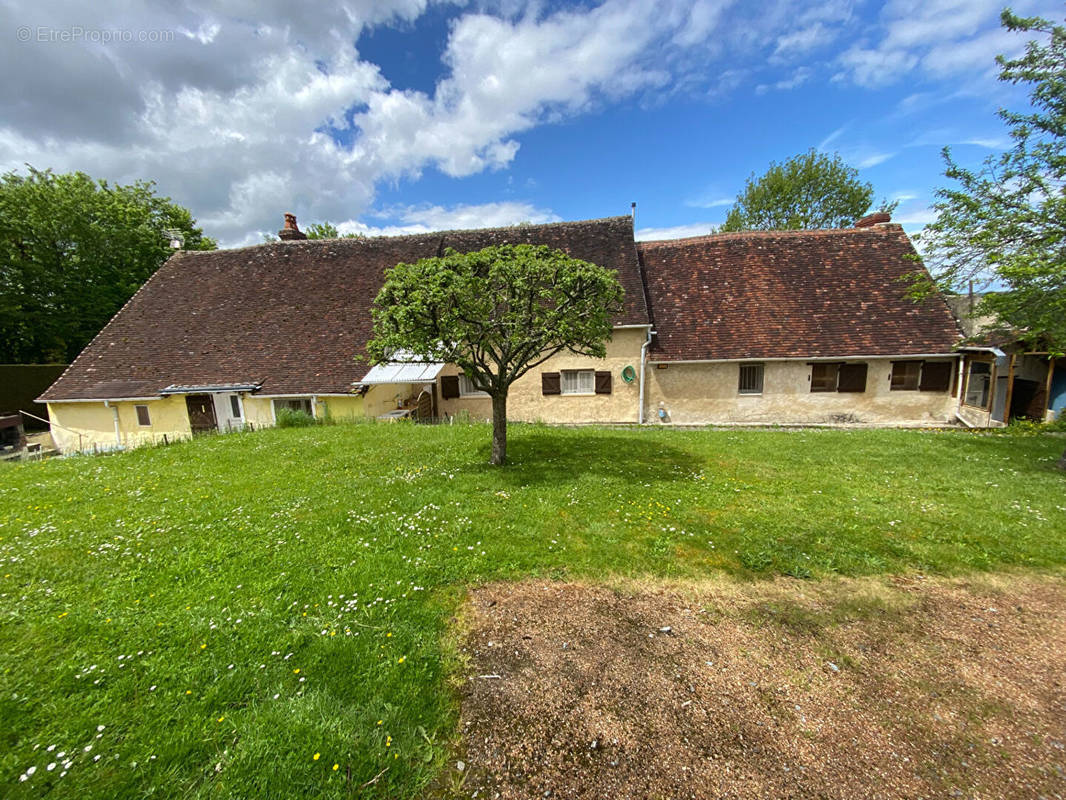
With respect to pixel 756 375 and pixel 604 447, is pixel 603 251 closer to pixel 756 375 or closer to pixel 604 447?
pixel 756 375

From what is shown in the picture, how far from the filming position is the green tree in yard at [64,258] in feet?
74.2

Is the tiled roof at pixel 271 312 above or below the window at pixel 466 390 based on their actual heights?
above

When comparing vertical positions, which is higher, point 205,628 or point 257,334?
point 257,334

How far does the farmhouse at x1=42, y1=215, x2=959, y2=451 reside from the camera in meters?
14.9

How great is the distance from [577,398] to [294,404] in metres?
10.9

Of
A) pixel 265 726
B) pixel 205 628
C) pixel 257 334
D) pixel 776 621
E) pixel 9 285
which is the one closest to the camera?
pixel 265 726

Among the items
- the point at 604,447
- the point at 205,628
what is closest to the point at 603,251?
the point at 604,447

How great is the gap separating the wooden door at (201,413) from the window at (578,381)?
1358cm

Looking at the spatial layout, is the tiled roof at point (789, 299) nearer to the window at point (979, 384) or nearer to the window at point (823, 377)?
the window at point (823, 377)

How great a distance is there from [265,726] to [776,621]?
471 centimetres

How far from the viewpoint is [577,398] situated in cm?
1620

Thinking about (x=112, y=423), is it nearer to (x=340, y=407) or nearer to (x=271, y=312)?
(x=271, y=312)

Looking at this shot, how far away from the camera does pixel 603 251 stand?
1762 cm

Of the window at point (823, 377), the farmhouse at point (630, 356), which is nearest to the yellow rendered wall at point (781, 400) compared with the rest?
the farmhouse at point (630, 356)
